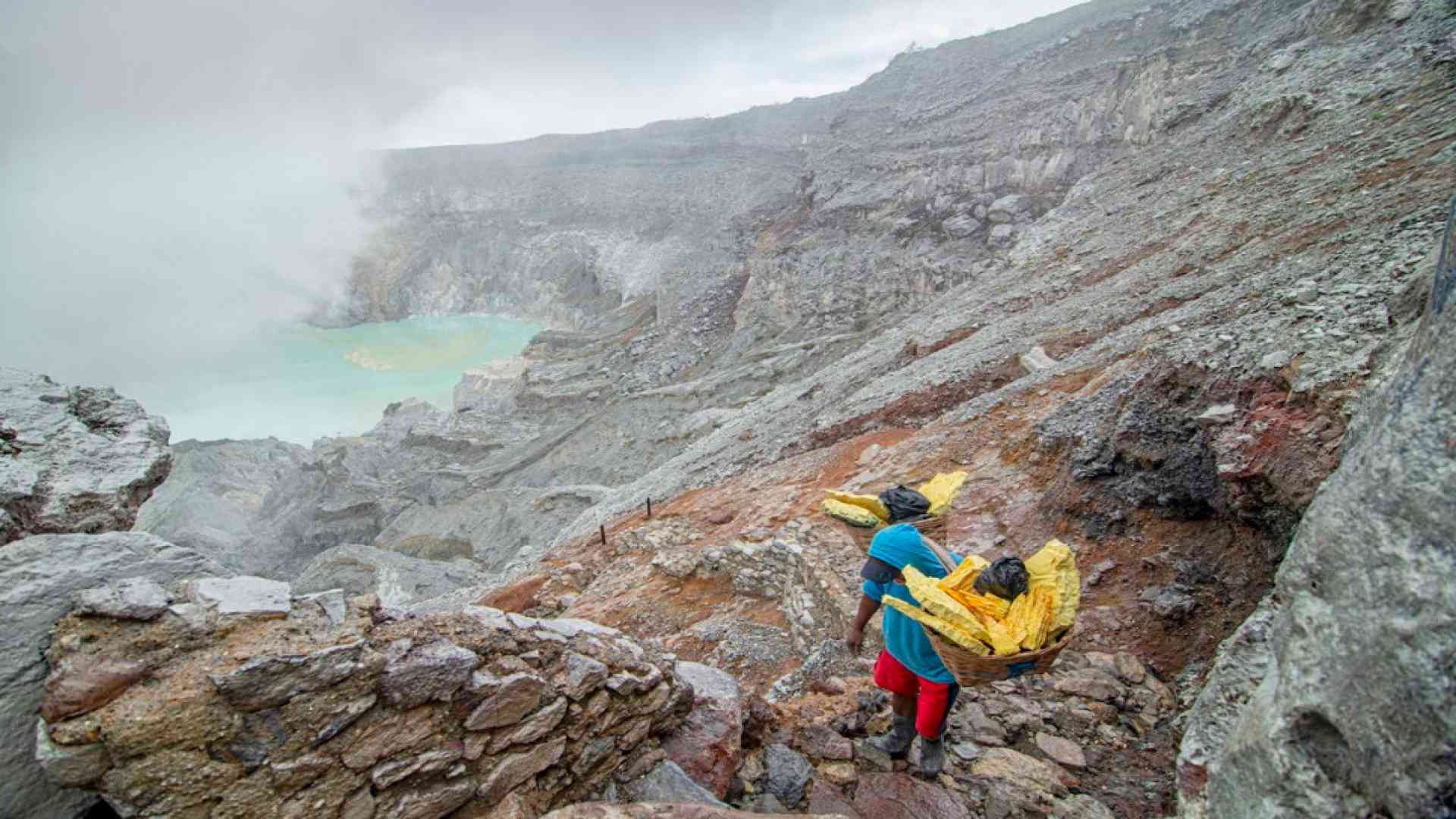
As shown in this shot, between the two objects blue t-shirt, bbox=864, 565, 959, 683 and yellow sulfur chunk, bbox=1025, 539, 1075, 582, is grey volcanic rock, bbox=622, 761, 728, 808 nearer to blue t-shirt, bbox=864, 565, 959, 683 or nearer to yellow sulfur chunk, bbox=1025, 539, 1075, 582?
blue t-shirt, bbox=864, 565, 959, 683

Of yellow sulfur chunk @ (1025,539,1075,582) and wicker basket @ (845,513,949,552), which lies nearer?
yellow sulfur chunk @ (1025,539,1075,582)

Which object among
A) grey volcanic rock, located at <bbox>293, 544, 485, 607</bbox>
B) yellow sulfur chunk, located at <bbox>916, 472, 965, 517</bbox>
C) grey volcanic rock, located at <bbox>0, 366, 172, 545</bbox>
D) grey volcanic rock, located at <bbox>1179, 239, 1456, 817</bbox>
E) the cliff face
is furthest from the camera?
the cliff face

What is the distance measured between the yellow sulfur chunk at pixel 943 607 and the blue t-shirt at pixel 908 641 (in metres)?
Answer: 0.30

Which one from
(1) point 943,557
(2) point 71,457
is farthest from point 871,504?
(2) point 71,457

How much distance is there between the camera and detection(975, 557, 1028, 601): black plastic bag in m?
3.14

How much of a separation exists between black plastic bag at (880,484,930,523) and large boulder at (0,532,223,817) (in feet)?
11.5

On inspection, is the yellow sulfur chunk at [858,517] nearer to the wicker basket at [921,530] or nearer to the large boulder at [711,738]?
the wicker basket at [921,530]

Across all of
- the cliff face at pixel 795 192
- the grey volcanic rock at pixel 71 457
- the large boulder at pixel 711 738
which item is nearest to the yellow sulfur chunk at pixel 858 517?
the large boulder at pixel 711 738

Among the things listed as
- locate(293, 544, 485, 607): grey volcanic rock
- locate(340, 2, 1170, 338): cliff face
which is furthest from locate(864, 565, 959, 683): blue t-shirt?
locate(340, 2, 1170, 338): cliff face

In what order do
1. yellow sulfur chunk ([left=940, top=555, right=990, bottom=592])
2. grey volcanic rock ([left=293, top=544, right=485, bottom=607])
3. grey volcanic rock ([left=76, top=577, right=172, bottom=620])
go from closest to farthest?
1. grey volcanic rock ([left=76, top=577, right=172, bottom=620])
2. yellow sulfur chunk ([left=940, top=555, right=990, bottom=592])
3. grey volcanic rock ([left=293, top=544, right=485, bottom=607])

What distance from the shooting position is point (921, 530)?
3.94m

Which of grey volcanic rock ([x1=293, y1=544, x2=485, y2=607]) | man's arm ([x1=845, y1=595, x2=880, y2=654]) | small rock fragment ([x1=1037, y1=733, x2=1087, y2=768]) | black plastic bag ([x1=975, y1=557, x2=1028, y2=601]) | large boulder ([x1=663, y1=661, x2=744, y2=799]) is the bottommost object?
grey volcanic rock ([x1=293, y1=544, x2=485, y2=607])

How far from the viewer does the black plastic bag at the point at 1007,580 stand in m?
3.14

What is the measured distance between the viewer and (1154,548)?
17.3 ft
